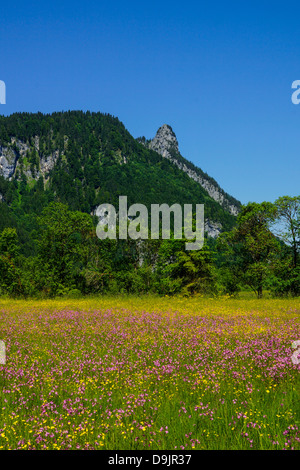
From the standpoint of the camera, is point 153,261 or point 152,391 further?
point 153,261

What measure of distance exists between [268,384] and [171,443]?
9.28 feet

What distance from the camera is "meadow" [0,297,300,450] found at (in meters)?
4.21

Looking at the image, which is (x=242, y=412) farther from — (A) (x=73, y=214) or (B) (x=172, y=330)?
(A) (x=73, y=214)

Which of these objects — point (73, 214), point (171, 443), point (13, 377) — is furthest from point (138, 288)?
point (171, 443)

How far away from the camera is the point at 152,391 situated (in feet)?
19.4

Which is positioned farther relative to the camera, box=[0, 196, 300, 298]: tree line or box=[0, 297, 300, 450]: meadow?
box=[0, 196, 300, 298]: tree line

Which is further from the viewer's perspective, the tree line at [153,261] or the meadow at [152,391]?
the tree line at [153,261]

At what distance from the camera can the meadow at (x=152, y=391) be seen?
4215mm

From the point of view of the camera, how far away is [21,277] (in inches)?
1602
